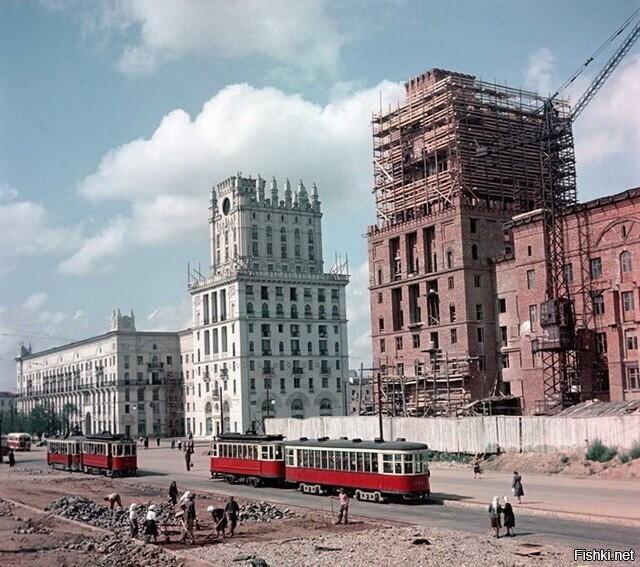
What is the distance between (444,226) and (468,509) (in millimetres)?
46403

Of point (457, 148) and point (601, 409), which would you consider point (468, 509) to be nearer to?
point (601, 409)

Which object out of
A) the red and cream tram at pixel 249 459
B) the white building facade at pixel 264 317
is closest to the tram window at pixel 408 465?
the red and cream tram at pixel 249 459

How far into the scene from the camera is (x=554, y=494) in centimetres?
4284

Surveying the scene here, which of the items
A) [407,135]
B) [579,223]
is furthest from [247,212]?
[579,223]

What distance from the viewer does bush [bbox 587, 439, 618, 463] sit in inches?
2009

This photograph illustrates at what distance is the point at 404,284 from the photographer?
287 feet

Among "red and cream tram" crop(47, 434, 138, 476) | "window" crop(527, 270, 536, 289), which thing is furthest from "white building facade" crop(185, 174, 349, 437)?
"window" crop(527, 270, 536, 289)

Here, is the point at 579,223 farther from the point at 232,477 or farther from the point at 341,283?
the point at 341,283

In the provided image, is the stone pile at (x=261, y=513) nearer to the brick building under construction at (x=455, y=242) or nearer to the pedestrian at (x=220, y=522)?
the pedestrian at (x=220, y=522)

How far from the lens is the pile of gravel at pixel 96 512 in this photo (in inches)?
1566

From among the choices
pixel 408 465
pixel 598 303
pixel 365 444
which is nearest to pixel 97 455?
pixel 365 444

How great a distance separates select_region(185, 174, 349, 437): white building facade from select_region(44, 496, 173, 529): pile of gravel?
72926mm

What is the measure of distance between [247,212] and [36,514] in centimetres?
8979

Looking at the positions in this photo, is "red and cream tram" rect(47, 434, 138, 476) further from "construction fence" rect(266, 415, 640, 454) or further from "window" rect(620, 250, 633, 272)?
"window" rect(620, 250, 633, 272)
